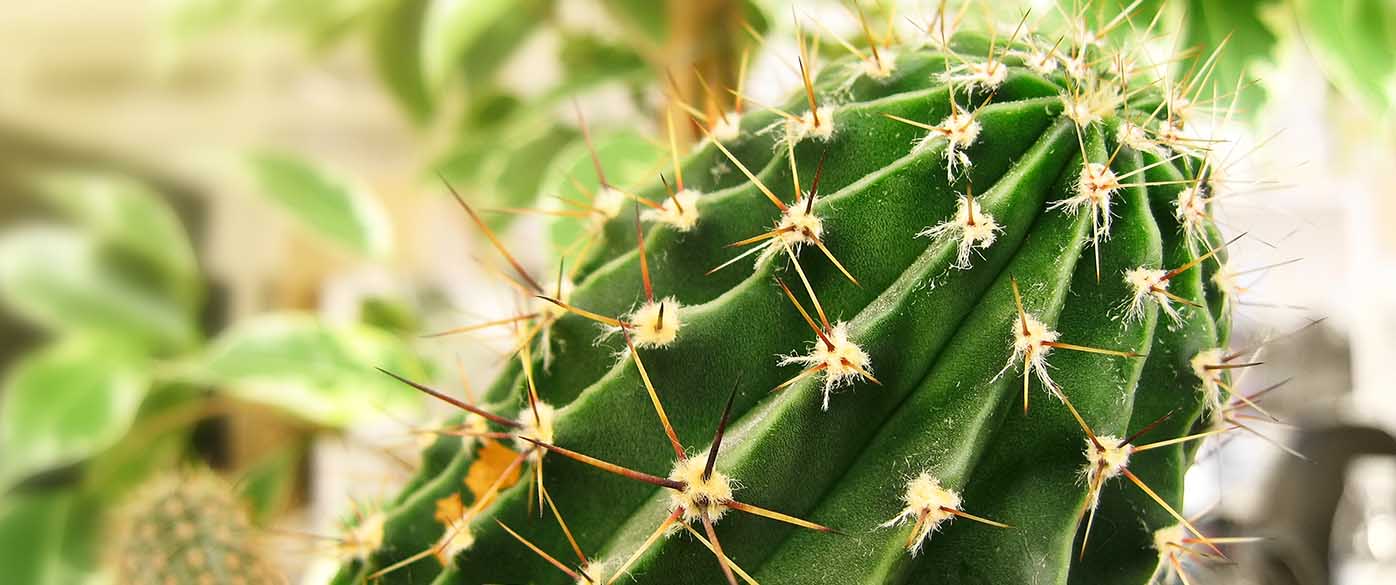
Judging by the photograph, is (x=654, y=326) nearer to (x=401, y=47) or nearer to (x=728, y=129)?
(x=728, y=129)

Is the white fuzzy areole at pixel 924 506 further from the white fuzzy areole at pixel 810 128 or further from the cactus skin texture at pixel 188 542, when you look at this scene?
the cactus skin texture at pixel 188 542

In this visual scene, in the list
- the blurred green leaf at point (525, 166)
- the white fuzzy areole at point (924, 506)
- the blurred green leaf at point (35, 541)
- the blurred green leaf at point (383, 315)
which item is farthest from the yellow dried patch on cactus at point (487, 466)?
the blurred green leaf at point (35, 541)

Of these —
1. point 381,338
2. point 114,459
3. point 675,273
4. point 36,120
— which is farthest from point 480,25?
point 36,120

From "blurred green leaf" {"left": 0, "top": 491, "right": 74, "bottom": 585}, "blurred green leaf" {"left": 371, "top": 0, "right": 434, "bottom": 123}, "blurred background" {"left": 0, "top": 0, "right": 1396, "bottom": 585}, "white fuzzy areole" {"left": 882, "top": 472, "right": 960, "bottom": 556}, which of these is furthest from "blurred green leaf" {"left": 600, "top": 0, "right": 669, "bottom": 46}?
"blurred green leaf" {"left": 0, "top": 491, "right": 74, "bottom": 585}

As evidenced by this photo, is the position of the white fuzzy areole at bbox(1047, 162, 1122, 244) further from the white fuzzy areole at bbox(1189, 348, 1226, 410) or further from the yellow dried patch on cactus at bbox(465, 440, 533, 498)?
the yellow dried patch on cactus at bbox(465, 440, 533, 498)

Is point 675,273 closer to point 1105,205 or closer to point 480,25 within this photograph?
point 1105,205

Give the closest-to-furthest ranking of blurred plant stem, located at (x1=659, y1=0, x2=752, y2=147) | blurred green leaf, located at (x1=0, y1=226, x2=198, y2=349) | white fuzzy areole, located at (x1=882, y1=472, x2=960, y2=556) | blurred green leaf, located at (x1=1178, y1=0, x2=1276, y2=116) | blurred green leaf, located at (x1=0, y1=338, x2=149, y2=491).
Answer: white fuzzy areole, located at (x1=882, y1=472, x2=960, y2=556) < blurred green leaf, located at (x1=1178, y1=0, x2=1276, y2=116) < blurred plant stem, located at (x1=659, y1=0, x2=752, y2=147) < blurred green leaf, located at (x1=0, y1=338, x2=149, y2=491) < blurred green leaf, located at (x1=0, y1=226, x2=198, y2=349)
